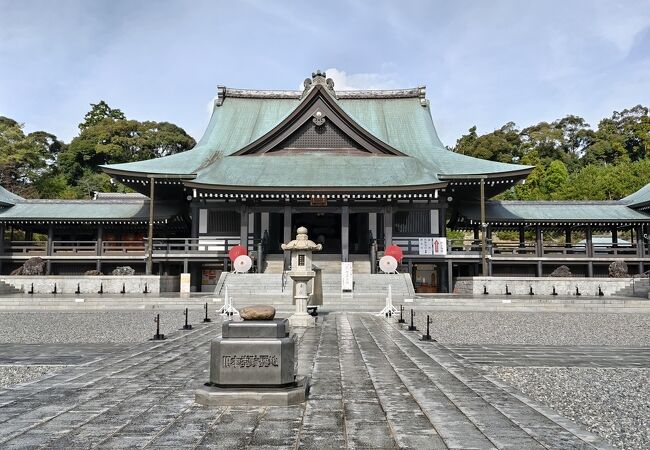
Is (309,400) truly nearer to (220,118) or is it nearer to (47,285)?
(47,285)

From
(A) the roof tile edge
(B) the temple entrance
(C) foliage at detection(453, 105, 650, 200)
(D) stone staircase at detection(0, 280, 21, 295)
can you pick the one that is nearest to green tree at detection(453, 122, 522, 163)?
(C) foliage at detection(453, 105, 650, 200)

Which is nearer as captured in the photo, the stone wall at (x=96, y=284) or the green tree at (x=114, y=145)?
the stone wall at (x=96, y=284)

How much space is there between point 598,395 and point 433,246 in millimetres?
21686

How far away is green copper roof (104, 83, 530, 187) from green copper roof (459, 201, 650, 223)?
3.11 metres

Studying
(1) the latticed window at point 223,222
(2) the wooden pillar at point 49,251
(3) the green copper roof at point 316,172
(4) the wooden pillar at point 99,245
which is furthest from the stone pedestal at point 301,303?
(2) the wooden pillar at point 49,251

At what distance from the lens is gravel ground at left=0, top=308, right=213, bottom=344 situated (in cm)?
1191

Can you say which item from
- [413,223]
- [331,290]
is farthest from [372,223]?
[331,290]

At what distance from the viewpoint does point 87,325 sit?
14.6m

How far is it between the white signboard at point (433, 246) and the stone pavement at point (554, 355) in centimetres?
1694

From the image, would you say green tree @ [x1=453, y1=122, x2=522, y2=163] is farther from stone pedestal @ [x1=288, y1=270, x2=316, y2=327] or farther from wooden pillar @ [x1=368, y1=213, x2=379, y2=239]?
stone pedestal @ [x1=288, y1=270, x2=316, y2=327]

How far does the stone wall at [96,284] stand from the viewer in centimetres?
2628

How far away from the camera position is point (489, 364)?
8.39 metres

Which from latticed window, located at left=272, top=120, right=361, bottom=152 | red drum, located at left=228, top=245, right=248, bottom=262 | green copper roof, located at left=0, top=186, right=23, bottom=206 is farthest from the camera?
green copper roof, located at left=0, top=186, right=23, bottom=206

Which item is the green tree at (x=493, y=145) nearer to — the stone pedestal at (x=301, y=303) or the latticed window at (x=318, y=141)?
the latticed window at (x=318, y=141)
